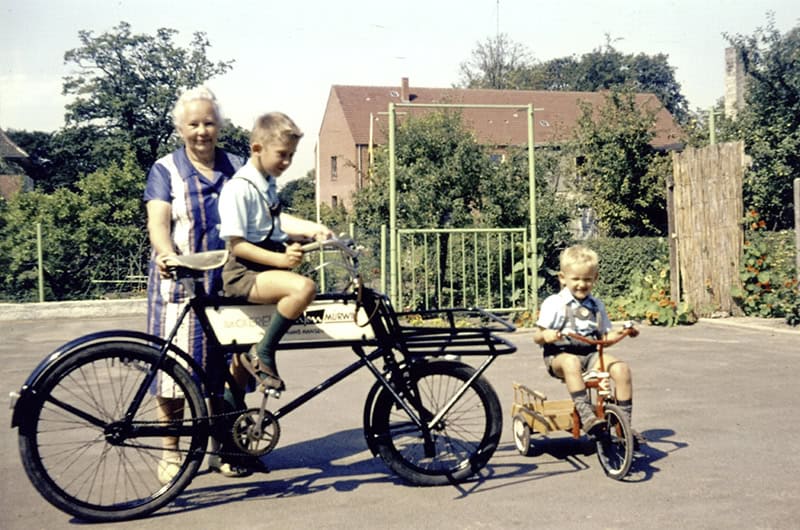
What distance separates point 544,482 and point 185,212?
2.42m

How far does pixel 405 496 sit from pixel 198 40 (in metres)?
36.8

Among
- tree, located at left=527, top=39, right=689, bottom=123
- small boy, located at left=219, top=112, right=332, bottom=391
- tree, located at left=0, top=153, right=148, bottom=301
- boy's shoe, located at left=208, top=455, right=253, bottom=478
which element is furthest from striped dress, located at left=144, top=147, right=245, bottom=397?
tree, located at left=527, top=39, right=689, bottom=123

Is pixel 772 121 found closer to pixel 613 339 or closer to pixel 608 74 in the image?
pixel 613 339

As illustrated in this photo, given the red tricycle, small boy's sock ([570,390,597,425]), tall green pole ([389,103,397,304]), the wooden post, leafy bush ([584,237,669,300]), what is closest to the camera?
the red tricycle

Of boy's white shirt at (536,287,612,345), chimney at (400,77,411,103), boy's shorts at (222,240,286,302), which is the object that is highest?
chimney at (400,77,411,103)

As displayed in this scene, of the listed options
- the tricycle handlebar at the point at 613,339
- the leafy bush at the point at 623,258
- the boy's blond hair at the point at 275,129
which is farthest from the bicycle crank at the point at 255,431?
the leafy bush at the point at 623,258

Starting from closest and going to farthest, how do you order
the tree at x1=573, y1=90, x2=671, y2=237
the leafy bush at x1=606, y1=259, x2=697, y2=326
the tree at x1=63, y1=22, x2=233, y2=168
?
the leafy bush at x1=606, y1=259, x2=697, y2=326 < the tree at x1=573, y1=90, x2=671, y2=237 < the tree at x1=63, y1=22, x2=233, y2=168

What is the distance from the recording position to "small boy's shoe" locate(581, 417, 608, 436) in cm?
473

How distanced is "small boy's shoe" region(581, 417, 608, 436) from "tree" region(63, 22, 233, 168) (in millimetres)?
35857

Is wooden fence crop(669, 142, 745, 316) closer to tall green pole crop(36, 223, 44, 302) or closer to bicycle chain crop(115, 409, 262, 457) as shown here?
bicycle chain crop(115, 409, 262, 457)

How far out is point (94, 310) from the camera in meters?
16.2

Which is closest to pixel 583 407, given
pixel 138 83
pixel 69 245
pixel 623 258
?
pixel 623 258

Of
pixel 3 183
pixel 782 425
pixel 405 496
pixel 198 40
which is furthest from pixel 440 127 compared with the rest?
pixel 3 183

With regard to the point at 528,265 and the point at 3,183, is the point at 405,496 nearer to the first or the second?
the point at 528,265
